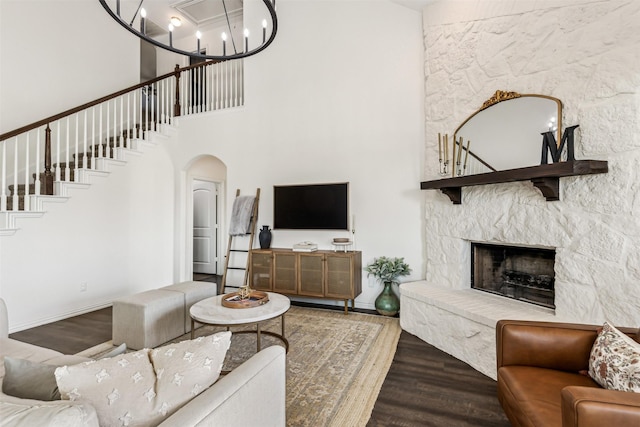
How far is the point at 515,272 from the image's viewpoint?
3.17m

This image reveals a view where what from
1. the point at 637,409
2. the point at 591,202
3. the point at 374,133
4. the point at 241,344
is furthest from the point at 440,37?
the point at 241,344

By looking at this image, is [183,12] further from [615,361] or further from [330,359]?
[615,361]

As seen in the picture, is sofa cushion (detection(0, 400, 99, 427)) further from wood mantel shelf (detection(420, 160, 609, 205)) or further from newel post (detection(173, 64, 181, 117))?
newel post (detection(173, 64, 181, 117))

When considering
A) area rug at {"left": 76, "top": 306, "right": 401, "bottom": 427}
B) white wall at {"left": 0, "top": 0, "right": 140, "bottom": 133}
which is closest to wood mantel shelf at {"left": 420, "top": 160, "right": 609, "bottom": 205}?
area rug at {"left": 76, "top": 306, "right": 401, "bottom": 427}

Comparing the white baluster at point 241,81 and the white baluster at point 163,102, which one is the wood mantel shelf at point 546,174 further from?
the white baluster at point 163,102

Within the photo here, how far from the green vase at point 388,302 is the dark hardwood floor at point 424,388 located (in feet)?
1.84

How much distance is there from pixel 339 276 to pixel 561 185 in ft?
8.22

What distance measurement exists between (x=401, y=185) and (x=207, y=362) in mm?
3445

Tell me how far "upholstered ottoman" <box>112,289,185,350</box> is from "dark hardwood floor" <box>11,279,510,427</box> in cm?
46

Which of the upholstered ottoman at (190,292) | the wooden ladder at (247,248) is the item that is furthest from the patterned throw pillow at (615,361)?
the wooden ladder at (247,248)

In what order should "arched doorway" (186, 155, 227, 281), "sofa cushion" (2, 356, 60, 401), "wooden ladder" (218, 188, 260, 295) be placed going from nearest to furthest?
"sofa cushion" (2, 356, 60, 401) < "wooden ladder" (218, 188, 260, 295) < "arched doorway" (186, 155, 227, 281)

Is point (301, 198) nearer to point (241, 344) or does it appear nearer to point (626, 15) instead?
point (241, 344)

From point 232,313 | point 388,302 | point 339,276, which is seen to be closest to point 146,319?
point 232,313

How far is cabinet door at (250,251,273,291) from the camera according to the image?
4.42m
